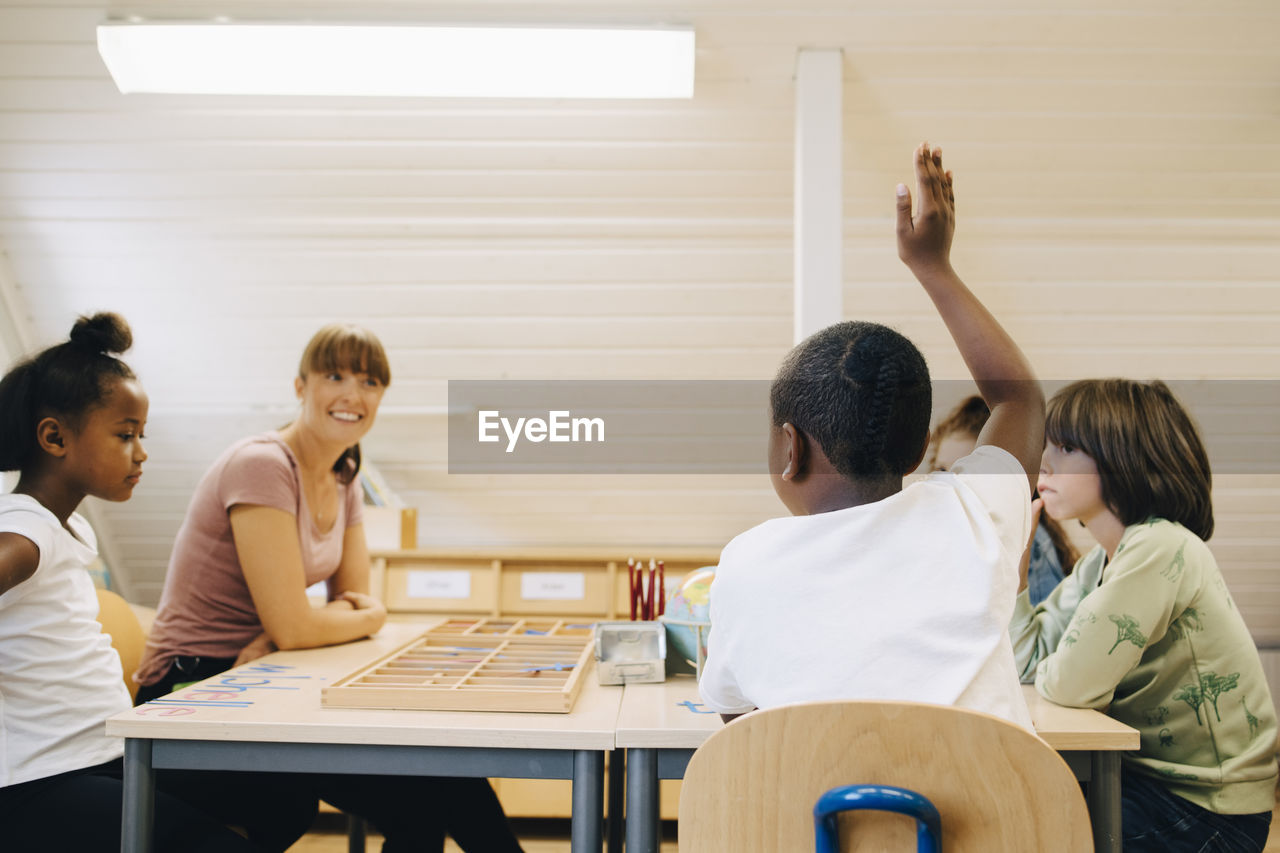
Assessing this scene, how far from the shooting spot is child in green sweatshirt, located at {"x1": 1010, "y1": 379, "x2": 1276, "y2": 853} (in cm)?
137

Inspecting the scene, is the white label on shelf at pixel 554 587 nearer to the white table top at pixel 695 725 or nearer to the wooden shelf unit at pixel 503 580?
the wooden shelf unit at pixel 503 580

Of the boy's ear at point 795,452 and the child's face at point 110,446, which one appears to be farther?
the child's face at point 110,446

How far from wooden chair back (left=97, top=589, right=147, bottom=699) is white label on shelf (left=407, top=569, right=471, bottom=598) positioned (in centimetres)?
96

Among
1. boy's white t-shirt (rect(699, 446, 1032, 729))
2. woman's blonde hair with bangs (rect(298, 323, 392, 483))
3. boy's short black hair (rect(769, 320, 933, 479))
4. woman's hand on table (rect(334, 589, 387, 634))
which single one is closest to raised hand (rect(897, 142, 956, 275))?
boy's short black hair (rect(769, 320, 933, 479))

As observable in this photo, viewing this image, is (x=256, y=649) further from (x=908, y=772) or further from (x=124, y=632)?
(x=908, y=772)

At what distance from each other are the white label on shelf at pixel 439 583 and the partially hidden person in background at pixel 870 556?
7.61 ft

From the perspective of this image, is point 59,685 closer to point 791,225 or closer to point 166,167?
point 166,167

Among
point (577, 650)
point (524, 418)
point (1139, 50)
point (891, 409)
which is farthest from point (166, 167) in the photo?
point (1139, 50)

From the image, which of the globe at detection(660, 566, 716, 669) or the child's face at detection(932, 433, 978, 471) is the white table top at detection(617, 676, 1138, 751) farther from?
the child's face at detection(932, 433, 978, 471)

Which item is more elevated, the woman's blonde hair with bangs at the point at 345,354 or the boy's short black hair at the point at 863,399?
the woman's blonde hair with bangs at the point at 345,354

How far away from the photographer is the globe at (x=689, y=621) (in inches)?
58.0

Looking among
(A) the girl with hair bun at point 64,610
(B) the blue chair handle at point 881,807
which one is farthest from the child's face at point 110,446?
(B) the blue chair handle at point 881,807

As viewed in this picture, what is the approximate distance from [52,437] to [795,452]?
120 cm

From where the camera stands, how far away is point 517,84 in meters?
2.38
